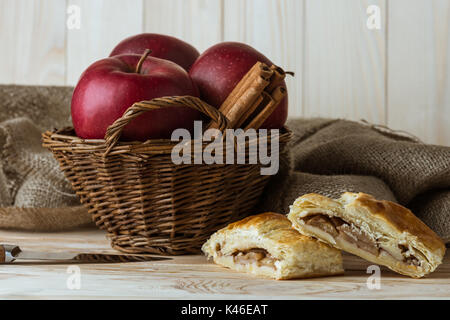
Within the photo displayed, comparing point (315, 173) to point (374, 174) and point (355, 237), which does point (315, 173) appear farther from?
point (355, 237)

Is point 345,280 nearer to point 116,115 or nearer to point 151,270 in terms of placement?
point 151,270

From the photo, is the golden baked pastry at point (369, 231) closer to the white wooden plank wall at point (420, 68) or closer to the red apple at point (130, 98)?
the red apple at point (130, 98)

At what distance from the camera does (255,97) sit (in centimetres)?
81

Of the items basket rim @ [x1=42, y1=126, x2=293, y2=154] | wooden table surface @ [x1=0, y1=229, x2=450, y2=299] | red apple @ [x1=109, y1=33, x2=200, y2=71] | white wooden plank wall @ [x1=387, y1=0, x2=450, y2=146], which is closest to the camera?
wooden table surface @ [x1=0, y1=229, x2=450, y2=299]

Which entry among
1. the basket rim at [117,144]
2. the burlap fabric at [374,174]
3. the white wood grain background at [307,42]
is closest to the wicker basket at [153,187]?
the basket rim at [117,144]

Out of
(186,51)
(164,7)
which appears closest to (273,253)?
(186,51)

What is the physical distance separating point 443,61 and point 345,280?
2.88 feet

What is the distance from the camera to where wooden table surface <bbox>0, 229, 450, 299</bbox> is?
2.20 feet

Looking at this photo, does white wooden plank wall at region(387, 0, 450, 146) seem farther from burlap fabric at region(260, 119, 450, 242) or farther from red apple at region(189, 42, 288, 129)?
red apple at region(189, 42, 288, 129)

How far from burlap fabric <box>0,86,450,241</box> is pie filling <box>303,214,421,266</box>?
18 cm

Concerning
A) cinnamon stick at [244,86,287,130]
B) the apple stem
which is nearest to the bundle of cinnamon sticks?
cinnamon stick at [244,86,287,130]

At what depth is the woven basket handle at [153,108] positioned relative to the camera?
2.44 ft

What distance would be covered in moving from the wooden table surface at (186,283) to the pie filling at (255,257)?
24mm

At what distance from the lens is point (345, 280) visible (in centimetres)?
74
